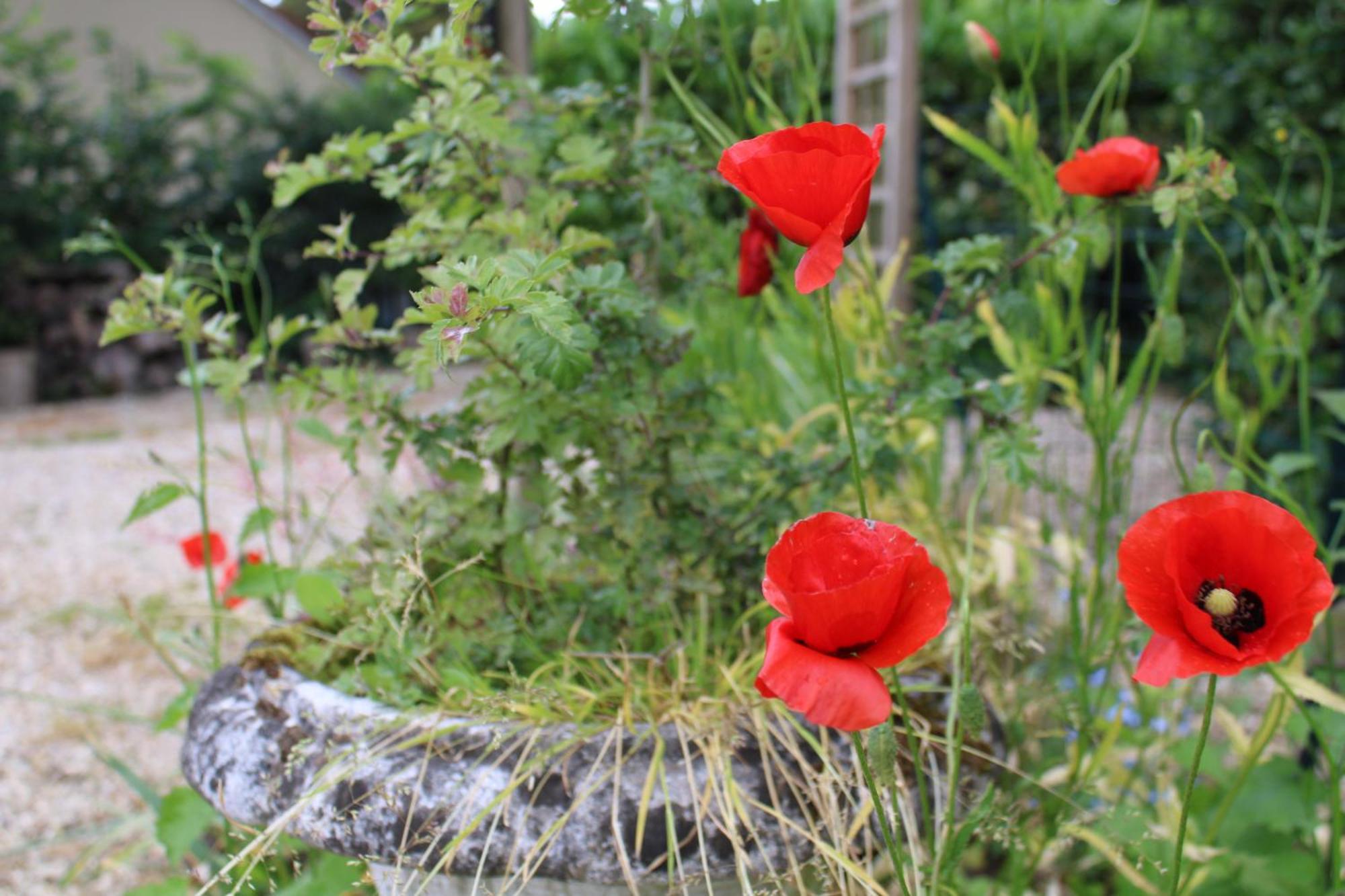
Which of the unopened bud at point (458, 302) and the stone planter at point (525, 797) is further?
the stone planter at point (525, 797)

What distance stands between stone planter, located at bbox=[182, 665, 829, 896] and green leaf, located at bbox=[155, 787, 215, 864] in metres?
0.15

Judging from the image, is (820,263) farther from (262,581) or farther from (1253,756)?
(262,581)

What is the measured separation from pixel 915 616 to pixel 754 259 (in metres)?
0.47

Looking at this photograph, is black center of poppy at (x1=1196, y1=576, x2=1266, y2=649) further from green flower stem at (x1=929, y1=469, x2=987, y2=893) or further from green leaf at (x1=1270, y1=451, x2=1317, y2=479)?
green leaf at (x1=1270, y1=451, x2=1317, y2=479)

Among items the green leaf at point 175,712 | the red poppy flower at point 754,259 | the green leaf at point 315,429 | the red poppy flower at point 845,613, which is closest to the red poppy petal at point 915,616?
the red poppy flower at point 845,613

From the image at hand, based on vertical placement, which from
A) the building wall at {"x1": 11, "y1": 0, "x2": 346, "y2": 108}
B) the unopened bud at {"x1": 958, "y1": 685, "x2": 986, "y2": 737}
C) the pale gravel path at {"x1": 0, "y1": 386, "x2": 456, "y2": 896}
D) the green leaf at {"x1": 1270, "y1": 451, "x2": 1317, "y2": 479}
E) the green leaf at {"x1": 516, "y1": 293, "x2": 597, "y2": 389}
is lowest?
the pale gravel path at {"x1": 0, "y1": 386, "x2": 456, "y2": 896}

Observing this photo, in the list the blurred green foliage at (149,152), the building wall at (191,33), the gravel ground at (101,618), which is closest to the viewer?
the gravel ground at (101,618)

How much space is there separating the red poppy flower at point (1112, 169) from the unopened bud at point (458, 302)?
55cm

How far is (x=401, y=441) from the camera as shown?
93 cm

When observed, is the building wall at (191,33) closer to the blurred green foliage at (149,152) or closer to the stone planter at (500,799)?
the blurred green foliage at (149,152)

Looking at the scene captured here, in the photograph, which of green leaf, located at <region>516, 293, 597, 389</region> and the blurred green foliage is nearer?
green leaf, located at <region>516, 293, 597, 389</region>

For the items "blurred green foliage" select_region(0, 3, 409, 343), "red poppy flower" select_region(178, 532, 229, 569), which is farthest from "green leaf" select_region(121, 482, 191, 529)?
"blurred green foliage" select_region(0, 3, 409, 343)

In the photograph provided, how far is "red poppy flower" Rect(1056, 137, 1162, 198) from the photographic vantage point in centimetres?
85

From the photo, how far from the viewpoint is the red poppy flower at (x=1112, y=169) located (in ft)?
2.80
